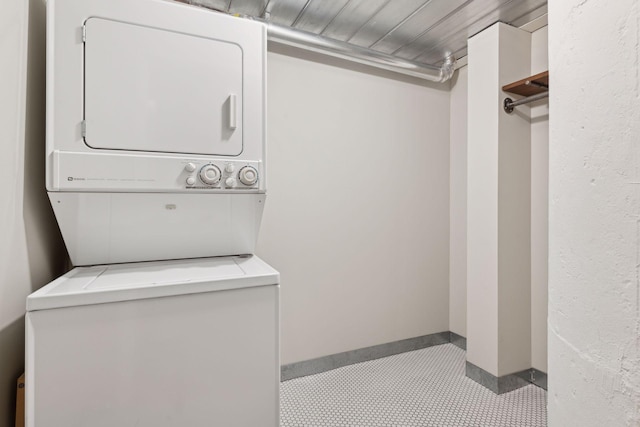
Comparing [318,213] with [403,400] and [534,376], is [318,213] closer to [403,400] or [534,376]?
[403,400]

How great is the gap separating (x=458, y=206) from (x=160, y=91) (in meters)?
2.64

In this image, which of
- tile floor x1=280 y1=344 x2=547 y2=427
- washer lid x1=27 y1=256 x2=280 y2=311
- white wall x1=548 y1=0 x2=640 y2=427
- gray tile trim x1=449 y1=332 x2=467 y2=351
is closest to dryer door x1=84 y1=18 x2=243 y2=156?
Answer: washer lid x1=27 y1=256 x2=280 y2=311

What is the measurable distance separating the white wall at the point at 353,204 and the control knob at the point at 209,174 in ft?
3.17

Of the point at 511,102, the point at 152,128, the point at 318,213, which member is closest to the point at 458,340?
the point at 318,213

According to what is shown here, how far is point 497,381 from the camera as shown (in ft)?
7.16

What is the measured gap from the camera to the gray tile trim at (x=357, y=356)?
2.38 metres

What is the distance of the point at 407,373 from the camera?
8.04 feet

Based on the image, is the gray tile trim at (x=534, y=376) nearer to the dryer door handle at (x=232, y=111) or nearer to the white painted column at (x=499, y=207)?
the white painted column at (x=499, y=207)

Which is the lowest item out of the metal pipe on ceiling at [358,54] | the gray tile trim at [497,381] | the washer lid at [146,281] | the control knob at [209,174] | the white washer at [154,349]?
the gray tile trim at [497,381]

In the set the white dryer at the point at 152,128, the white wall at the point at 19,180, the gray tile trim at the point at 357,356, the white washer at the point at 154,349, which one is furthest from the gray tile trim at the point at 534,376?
the white wall at the point at 19,180

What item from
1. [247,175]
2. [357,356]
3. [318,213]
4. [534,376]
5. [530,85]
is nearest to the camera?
[247,175]

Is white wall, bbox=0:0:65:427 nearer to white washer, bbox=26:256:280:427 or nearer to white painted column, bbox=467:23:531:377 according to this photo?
white washer, bbox=26:256:280:427

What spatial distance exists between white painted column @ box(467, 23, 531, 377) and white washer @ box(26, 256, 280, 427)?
1.76m

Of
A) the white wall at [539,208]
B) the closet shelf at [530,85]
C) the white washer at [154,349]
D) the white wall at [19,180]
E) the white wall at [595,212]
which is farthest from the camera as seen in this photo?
the white wall at [539,208]
